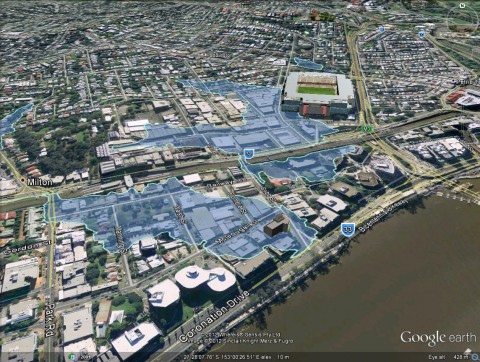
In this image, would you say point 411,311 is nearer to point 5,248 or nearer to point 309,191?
point 309,191

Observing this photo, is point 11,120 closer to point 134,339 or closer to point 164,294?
point 164,294

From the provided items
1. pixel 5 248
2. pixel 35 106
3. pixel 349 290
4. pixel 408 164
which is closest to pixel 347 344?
pixel 349 290

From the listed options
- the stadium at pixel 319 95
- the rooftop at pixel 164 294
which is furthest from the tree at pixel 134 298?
the stadium at pixel 319 95

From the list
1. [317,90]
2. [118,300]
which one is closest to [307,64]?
[317,90]

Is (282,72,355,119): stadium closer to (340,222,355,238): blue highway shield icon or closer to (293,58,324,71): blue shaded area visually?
(293,58,324,71): blue shaded area

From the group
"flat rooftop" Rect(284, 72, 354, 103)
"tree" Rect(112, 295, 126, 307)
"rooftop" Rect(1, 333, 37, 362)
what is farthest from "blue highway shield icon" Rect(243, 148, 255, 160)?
"rooftop" Rect(1, 333, 37, 362)

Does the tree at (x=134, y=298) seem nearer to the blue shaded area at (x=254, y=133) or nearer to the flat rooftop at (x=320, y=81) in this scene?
the blue shaded area at (x=254, y=133)
